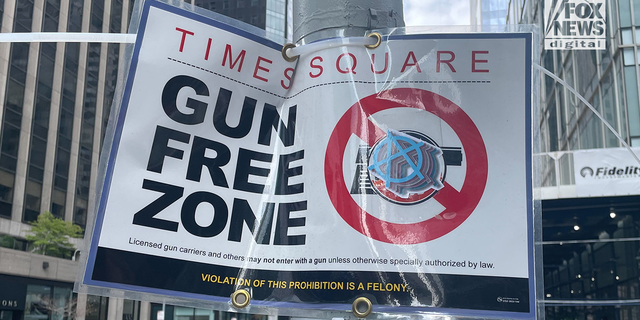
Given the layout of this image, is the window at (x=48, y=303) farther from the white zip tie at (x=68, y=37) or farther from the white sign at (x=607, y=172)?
the white zip tie at (x=68, y=37)

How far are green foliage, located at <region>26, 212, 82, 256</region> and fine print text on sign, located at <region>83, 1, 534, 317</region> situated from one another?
35190 mm

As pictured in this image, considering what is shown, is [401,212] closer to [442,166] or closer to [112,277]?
[442,166]

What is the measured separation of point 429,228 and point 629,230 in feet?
71.2

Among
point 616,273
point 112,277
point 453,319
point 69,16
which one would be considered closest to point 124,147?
point 112,277

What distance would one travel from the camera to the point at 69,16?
140 ft

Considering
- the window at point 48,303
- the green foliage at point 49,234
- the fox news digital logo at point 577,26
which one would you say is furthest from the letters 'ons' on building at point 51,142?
the fox news digital logo at point 577,26

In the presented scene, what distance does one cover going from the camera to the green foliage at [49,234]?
34312 millimetres

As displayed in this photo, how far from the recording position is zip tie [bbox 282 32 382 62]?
2262 mm

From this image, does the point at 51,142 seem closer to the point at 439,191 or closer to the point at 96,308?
the point at 96,308

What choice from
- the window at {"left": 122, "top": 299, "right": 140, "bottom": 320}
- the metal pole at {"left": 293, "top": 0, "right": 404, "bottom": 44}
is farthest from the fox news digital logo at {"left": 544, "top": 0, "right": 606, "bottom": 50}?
the window at {"left": 122, "top": 299, "right": 140, "bottom": 320}

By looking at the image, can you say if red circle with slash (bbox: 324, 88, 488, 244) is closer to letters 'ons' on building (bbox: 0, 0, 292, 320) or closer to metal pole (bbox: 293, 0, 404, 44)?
metal pole (bbox: 293, 0, 404, 44)

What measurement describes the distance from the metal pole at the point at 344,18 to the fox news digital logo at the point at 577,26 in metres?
17.6

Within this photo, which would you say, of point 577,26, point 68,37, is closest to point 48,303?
point 577,26

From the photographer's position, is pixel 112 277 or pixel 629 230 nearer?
pixel 112 277
